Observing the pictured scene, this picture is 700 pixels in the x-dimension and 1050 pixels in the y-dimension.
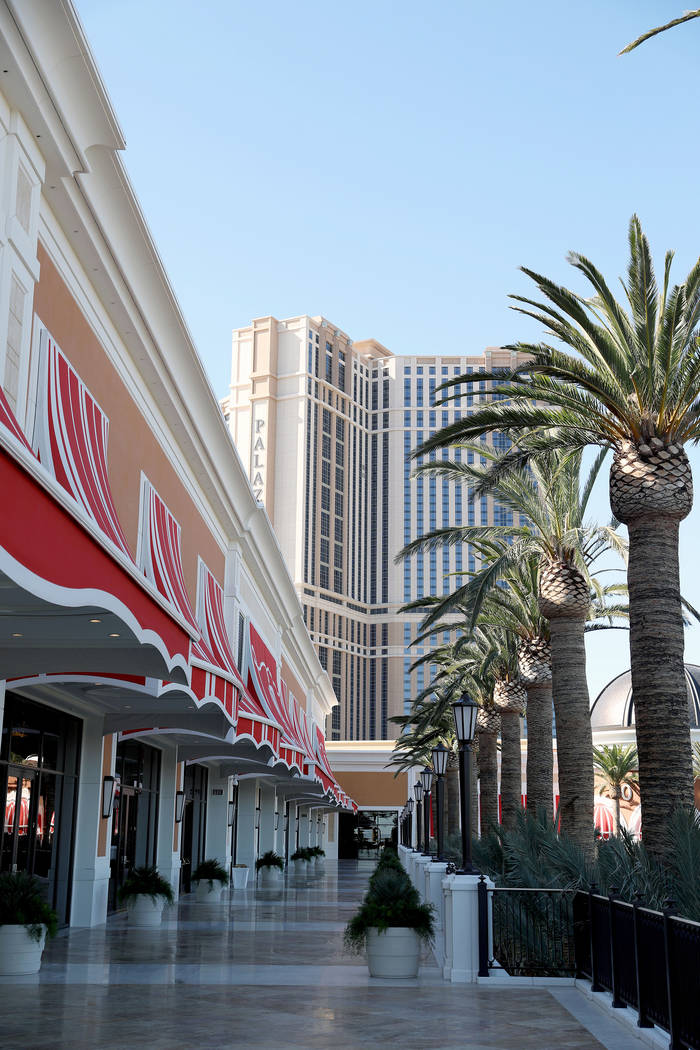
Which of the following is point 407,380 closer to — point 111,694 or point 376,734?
point 376,734

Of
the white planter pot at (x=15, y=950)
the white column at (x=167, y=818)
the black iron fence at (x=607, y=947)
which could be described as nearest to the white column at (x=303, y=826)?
the white column at (x=167, y=818)

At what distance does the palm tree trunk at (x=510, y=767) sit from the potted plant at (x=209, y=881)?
7.80 m

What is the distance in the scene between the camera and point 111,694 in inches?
640

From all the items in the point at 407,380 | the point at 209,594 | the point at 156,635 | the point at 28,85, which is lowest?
the point at 156,635

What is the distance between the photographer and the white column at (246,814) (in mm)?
37844

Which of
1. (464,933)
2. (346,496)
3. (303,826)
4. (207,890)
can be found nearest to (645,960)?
(464,933)

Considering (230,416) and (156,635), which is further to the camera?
(230,416)

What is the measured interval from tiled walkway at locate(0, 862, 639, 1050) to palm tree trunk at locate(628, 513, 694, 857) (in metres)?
2.88

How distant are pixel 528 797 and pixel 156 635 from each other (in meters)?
17.5

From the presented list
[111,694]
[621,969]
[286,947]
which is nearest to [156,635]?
[621,969]

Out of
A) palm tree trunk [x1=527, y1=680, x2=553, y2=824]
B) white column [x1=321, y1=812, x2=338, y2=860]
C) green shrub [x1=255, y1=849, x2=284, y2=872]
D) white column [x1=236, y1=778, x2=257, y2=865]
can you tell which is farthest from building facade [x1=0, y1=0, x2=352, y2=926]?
white column [x1=321, y1=812, x2=338, y2=860]

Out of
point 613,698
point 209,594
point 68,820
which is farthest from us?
point 613,698

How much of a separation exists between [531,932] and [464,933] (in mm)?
920

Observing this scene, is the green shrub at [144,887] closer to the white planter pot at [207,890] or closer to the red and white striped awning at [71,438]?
the white planter pot at [207,890]
